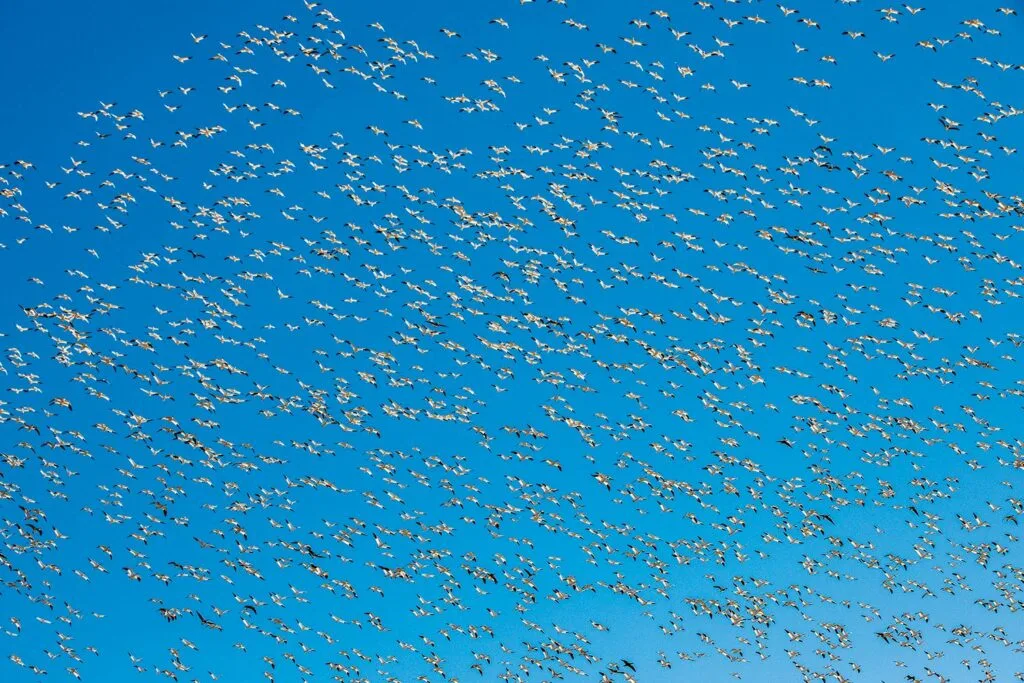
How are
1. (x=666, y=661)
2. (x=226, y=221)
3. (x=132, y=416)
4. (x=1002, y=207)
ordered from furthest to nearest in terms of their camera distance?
(x=666, y=661)
(x=132, y=416)
(x=1002, y=207)
(x=226, y=221)

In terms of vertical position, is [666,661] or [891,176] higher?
[891,176]

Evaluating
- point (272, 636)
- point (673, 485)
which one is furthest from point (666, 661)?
point (272, 636)

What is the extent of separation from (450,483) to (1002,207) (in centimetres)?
3653

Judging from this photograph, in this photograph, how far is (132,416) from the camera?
75.3 meters

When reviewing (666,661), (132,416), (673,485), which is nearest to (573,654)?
(666,661)

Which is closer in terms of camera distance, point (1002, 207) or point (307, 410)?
point (1002, 207)

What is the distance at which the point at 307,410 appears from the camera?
7544cm

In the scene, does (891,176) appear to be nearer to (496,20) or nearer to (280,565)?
(496,20)

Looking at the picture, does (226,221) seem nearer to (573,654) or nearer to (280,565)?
(280,565)

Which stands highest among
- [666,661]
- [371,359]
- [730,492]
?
[371,359]

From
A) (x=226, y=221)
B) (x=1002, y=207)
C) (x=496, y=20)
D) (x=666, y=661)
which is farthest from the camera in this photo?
(x=666, y=661)

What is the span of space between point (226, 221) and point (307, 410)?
48.5ft

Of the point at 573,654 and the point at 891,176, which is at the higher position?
the point at 891,176

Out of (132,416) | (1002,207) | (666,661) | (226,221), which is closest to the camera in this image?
(226,221)
